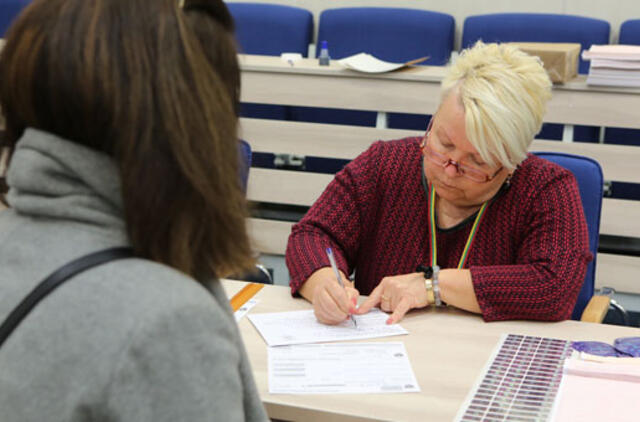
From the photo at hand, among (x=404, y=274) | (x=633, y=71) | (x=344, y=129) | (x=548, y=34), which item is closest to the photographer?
(x=404, y=274)

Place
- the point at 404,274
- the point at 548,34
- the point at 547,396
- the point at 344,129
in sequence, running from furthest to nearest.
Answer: the point at 548,34
the point at 344,129
the point at 404,274
the point at 547,396

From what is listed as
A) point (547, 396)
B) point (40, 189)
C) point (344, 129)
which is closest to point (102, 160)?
point (40, 189)

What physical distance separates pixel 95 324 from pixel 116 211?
12 centimetres

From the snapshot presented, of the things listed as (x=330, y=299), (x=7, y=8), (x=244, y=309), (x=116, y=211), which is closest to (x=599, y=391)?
A: (x=330, y=299)

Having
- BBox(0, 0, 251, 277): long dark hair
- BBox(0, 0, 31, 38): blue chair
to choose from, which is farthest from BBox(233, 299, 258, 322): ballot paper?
BBox(0, 0, 31, 38): blue chair

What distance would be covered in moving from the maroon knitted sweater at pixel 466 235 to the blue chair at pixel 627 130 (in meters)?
1.80

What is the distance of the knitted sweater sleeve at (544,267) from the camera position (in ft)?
5.68

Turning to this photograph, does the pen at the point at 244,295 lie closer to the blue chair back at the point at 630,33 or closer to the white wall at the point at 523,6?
the blue chair back at the point at 630,33

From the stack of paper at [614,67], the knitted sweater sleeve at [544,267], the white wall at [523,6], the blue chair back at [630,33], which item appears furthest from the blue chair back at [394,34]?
the knitted sweater sleeve at [544,267]

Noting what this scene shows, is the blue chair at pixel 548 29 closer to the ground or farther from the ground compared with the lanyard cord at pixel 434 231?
farther from the ground

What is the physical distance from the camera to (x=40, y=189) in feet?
2.45

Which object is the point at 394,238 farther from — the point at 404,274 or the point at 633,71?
the point at 633,71

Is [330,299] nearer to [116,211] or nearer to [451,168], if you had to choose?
Result: [451,168]

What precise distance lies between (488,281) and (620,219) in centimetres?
177
